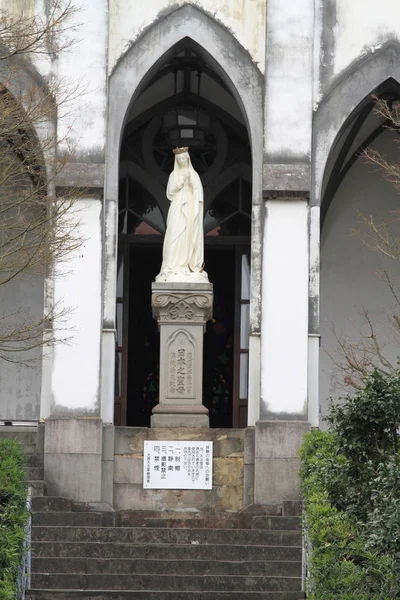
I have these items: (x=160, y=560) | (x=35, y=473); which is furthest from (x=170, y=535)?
(x=35, y=473)

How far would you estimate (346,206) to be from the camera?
23.8 meters

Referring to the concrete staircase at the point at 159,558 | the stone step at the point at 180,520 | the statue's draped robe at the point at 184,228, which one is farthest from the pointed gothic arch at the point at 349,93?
the concrete staircase at the point at 159,558

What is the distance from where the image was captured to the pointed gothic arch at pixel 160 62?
66.1 feet

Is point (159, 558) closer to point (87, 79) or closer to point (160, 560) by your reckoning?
point (160, 560)

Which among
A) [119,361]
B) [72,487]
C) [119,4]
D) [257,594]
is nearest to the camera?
[257,594]

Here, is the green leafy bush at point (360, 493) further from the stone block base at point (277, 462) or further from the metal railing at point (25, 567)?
the stone block base at point (277, 462)

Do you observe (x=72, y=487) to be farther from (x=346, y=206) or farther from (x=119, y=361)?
(x=346, y=206)

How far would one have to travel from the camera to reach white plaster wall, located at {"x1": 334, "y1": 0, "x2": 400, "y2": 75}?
67.6 ft

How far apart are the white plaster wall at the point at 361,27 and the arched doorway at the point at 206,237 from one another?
9.55 feet

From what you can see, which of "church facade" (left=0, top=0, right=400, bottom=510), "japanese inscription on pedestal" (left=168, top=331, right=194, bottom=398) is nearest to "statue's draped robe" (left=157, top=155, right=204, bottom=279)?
"church facade" (left=0, top=0, right=400, bottom=510)

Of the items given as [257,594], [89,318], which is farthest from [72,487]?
[257,594]

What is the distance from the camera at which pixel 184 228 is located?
66.3 ft

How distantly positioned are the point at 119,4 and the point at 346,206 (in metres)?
5.14

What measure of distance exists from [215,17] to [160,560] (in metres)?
7.59
